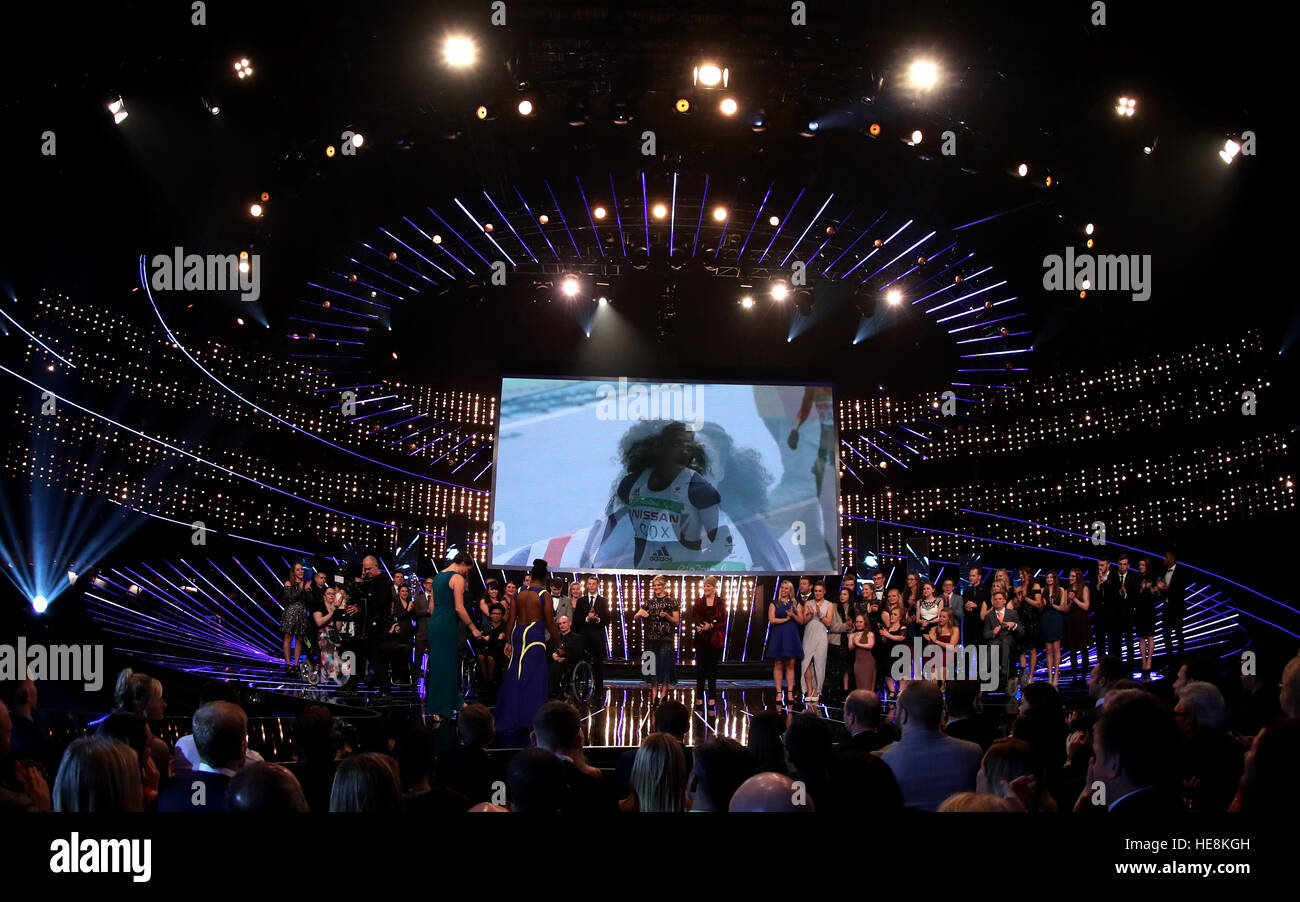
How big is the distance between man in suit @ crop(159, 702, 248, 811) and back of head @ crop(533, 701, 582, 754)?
1.03m

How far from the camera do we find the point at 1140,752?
275 cm

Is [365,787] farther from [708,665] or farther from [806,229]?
[806,229]

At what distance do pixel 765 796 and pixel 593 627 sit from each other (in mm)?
9232

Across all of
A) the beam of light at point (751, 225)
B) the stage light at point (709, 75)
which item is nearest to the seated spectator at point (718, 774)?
the stage light at point (709, 75)

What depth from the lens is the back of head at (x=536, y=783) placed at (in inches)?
108

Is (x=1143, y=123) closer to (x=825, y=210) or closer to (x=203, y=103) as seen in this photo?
(x=825, y=210)

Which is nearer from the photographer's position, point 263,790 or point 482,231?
point 263,790

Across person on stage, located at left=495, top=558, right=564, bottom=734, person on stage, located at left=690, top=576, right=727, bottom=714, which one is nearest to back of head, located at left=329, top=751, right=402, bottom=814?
person on stage, located at left=495, top=558, right=564, bottom=734

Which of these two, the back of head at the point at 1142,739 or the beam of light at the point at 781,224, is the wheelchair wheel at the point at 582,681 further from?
the back of head at the point at 1142,739

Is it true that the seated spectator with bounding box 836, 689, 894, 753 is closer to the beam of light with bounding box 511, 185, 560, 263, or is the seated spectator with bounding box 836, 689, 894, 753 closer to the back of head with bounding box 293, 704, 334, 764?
the back of head with bounding box 293, 704, 334, 764

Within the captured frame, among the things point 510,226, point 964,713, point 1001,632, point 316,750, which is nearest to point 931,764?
point 964,713

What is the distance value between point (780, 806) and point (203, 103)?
10.0 meters

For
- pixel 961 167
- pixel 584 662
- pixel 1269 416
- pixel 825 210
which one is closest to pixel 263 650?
pixel 584 662

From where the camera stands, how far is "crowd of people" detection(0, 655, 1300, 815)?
2709 millimetres
